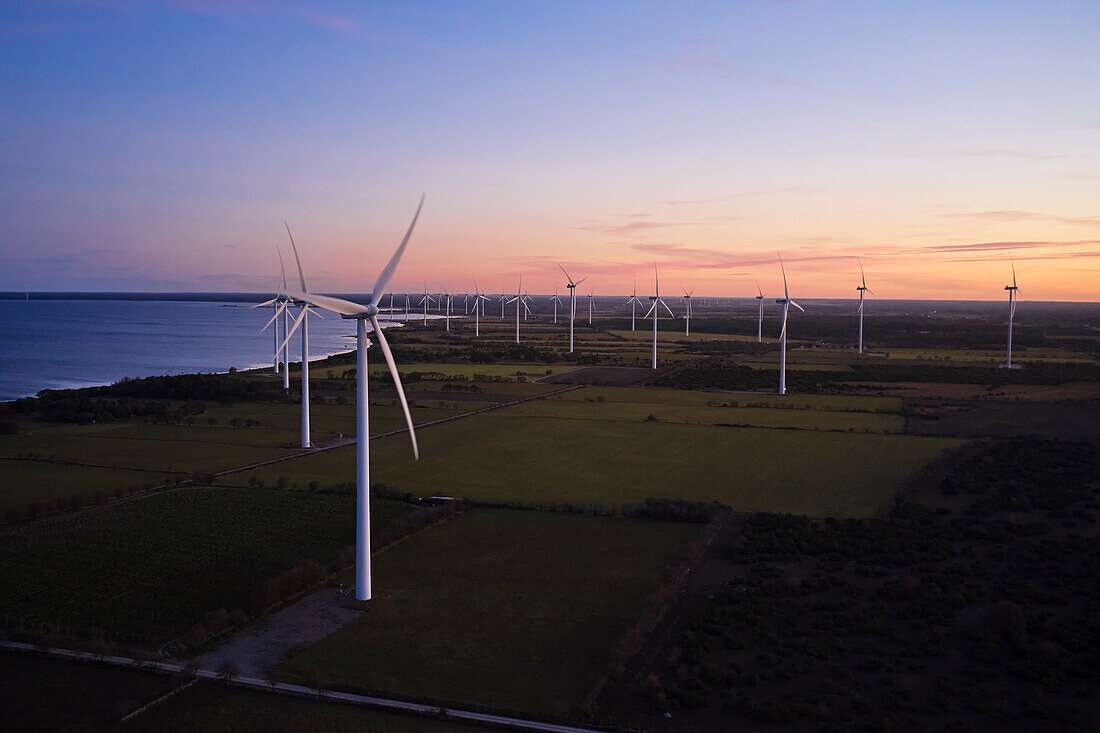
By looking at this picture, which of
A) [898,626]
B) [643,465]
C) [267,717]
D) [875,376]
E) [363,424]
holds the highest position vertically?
[363,424]

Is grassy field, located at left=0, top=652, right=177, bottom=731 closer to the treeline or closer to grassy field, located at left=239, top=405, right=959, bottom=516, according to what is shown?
grassy field, located at left=239, top=405, right=959, bottom=516

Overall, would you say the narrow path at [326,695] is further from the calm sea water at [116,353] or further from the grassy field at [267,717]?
the calm sea water at [116,353]

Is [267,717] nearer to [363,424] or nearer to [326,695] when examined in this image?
[326,695]

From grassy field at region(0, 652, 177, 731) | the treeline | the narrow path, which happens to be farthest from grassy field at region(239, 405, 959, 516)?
the treeline

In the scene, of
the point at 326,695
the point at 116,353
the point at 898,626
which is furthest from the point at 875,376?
the point at 116,353

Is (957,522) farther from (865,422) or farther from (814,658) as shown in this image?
(865,422)

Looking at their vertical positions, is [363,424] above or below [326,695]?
above
